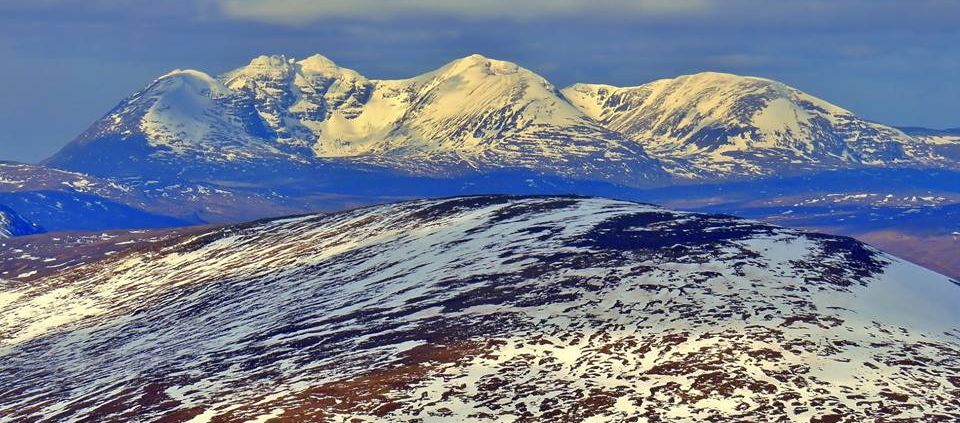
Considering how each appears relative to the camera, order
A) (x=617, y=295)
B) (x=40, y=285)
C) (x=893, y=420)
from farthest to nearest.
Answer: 1. (x=40, y=285)
2. (x=617, y=295)
3. (x=893, y=420)

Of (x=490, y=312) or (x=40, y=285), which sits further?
(x=40, y=285)

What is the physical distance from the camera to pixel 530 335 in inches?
3388

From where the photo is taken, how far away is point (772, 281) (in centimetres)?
9425

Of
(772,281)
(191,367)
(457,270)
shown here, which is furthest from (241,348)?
(772,281)

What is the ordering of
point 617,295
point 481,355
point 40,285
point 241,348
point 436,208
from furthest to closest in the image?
point 40,285 → point 436,208 → point 241,348 → point 617,295 → point 481,355

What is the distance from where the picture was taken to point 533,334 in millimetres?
86250

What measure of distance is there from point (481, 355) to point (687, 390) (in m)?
14.3

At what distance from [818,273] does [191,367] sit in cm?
4181

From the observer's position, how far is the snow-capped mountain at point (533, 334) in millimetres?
72438

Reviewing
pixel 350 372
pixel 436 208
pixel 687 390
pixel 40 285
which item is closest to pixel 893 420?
pixel 687 390

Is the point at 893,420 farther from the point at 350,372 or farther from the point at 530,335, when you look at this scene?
the point at 350,372

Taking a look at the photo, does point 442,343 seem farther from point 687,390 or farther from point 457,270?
point 457,270

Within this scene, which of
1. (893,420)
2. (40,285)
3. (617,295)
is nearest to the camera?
(893,420)

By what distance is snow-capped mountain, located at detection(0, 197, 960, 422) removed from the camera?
72438 mm
